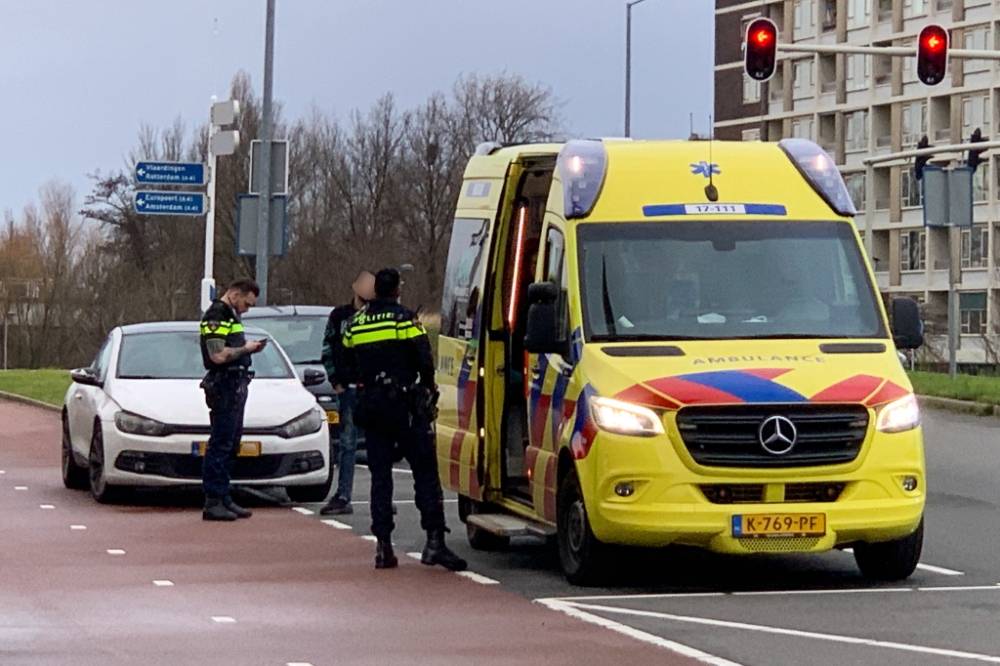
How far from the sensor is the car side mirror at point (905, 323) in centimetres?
1212

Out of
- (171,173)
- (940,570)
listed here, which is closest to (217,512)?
(940,570)

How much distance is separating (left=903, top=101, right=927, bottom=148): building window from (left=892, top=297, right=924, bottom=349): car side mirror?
8656cm

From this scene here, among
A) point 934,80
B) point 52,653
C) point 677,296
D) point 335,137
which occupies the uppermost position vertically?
point 335,137

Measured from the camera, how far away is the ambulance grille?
36.4 ft

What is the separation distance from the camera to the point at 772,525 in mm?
11109

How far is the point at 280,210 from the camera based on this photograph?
29312 mm

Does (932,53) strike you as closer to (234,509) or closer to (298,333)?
(298,333)

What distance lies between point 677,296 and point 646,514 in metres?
1.46

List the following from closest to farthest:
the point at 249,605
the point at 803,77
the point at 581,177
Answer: the point at 249,605 < the point at 581,177 < the point at 803,77

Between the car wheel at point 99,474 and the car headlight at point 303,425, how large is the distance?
1.45 meters

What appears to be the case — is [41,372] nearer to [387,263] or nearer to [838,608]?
[387,263]

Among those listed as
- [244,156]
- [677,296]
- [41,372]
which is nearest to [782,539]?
[677,296]

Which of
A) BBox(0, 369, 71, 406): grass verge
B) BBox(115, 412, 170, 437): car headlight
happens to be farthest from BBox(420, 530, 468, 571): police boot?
BBox(0, 369, 71, 406): grass verge

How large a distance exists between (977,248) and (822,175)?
280 feet
